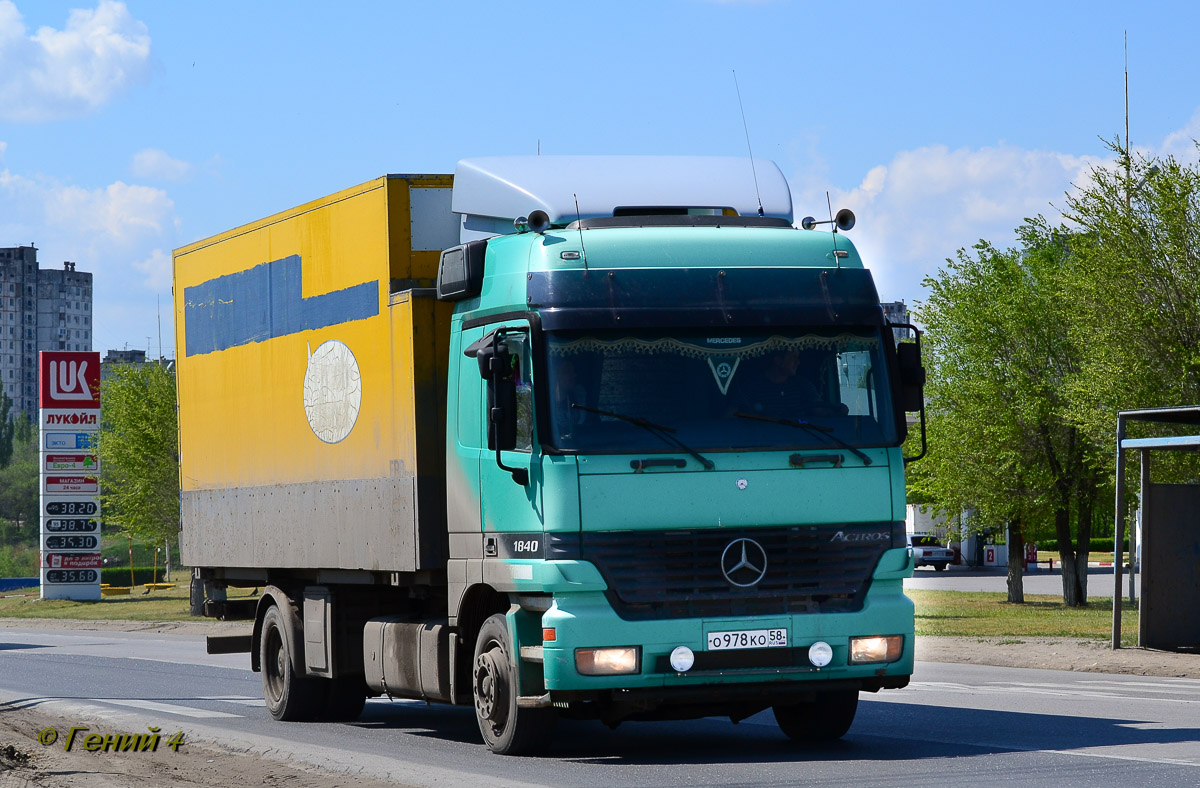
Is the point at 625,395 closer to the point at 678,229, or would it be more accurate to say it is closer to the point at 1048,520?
the point at 678,229

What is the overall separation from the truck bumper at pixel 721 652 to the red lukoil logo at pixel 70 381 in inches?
1824

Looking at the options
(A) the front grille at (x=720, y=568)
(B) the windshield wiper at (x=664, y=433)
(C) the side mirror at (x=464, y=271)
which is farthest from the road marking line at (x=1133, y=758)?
(C) the side mirror at (x=464, y=271)

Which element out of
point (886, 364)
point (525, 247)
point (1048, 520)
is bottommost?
point (1048, 520)

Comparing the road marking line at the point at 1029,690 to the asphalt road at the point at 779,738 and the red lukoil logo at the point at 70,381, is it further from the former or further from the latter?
the red lukoil logo at the point at 70,381

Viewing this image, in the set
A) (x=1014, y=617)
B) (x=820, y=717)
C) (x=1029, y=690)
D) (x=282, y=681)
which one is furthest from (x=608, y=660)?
(x=1014, y=617)

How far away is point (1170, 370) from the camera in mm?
32688

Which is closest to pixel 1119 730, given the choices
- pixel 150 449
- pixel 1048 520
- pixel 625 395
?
pixel 625 395

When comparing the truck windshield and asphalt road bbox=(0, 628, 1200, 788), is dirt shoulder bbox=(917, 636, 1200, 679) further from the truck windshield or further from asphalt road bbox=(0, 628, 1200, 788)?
the truck windshield

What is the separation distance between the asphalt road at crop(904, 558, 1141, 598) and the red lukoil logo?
1052 inches

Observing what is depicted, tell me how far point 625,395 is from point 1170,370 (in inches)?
988


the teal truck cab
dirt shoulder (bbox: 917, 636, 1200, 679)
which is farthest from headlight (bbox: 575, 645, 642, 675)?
dirt shoulder (bbox: 917, 636, 1200, 679)

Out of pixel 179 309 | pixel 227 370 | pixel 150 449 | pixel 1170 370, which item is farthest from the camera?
pixel 150 449

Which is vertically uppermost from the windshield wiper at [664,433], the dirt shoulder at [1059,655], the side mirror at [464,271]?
the side mirror at [464,271]

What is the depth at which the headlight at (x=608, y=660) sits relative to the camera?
32.4ft
